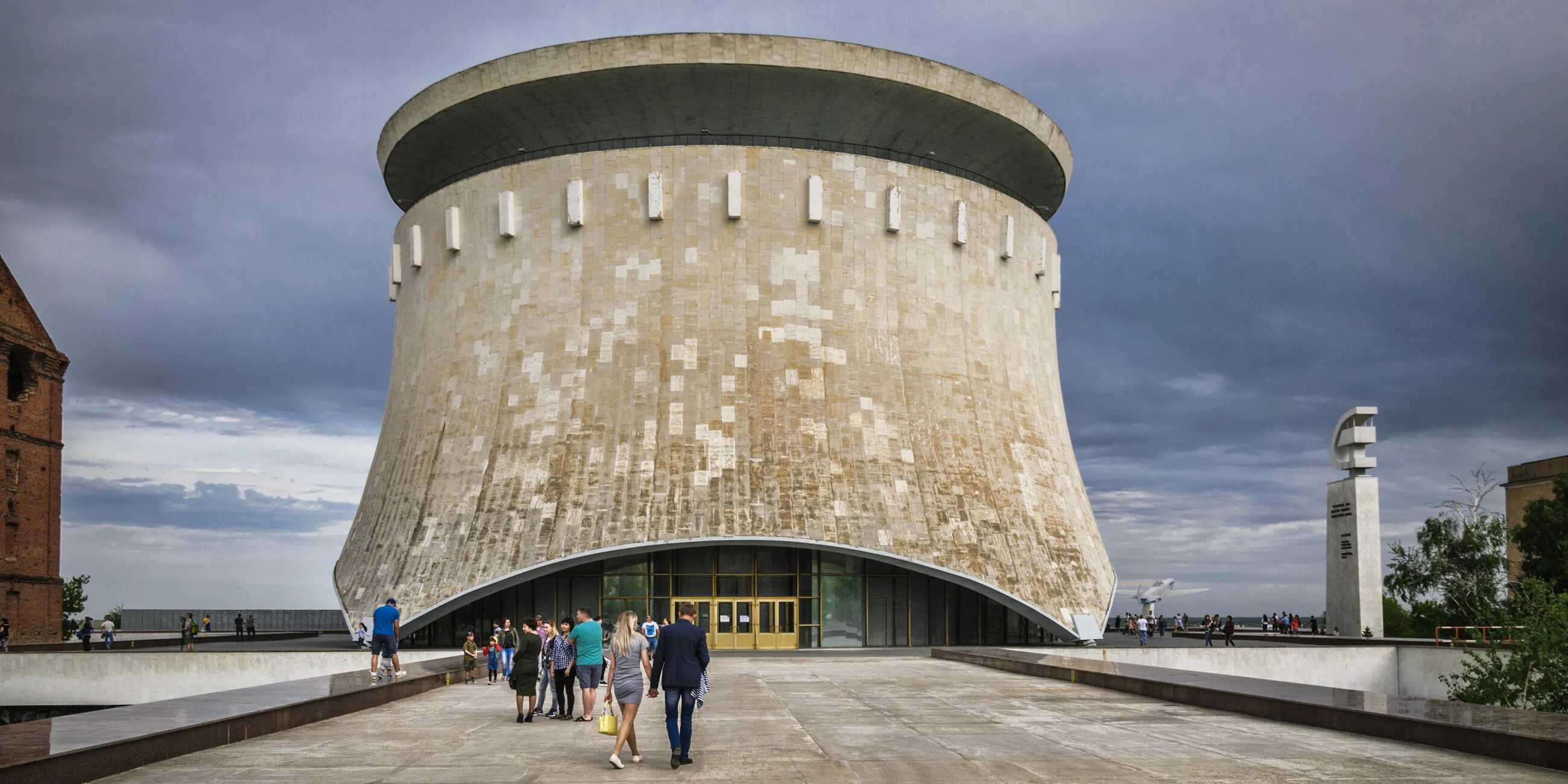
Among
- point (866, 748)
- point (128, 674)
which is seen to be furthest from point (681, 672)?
point (128, 674)

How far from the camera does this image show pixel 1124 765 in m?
10.8

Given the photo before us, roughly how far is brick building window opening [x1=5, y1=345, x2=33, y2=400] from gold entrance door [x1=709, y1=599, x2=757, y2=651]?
878 inches

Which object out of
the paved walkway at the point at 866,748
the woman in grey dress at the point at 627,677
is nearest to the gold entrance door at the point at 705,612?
the paved walkway at the point at 866,748

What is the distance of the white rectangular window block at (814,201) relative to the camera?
1337 inches

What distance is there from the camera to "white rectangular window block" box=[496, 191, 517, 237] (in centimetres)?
3478

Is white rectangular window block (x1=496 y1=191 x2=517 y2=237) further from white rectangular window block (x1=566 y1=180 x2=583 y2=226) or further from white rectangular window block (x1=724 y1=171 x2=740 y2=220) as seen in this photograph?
white rectangular window block (x1=724 y1=171 x2=740 y2=220)

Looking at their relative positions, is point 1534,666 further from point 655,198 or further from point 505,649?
point 655,198

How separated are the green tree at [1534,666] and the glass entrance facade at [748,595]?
13689 millimetres

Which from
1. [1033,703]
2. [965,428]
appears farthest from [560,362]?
[1033,703]

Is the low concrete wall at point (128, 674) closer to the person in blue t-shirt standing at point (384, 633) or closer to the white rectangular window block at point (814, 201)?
the person in blue t-shirt standing at point (384, 633)

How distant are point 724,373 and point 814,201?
17.2ft

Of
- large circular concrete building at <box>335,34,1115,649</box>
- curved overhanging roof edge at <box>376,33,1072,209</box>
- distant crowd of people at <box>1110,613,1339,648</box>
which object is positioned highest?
curved overhanging roof edge at <box>376,33,1072,209</box>

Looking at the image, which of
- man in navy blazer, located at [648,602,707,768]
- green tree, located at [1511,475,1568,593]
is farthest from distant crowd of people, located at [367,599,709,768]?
green tree, located at [1511,475,1568,593]

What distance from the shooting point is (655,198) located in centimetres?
3372
